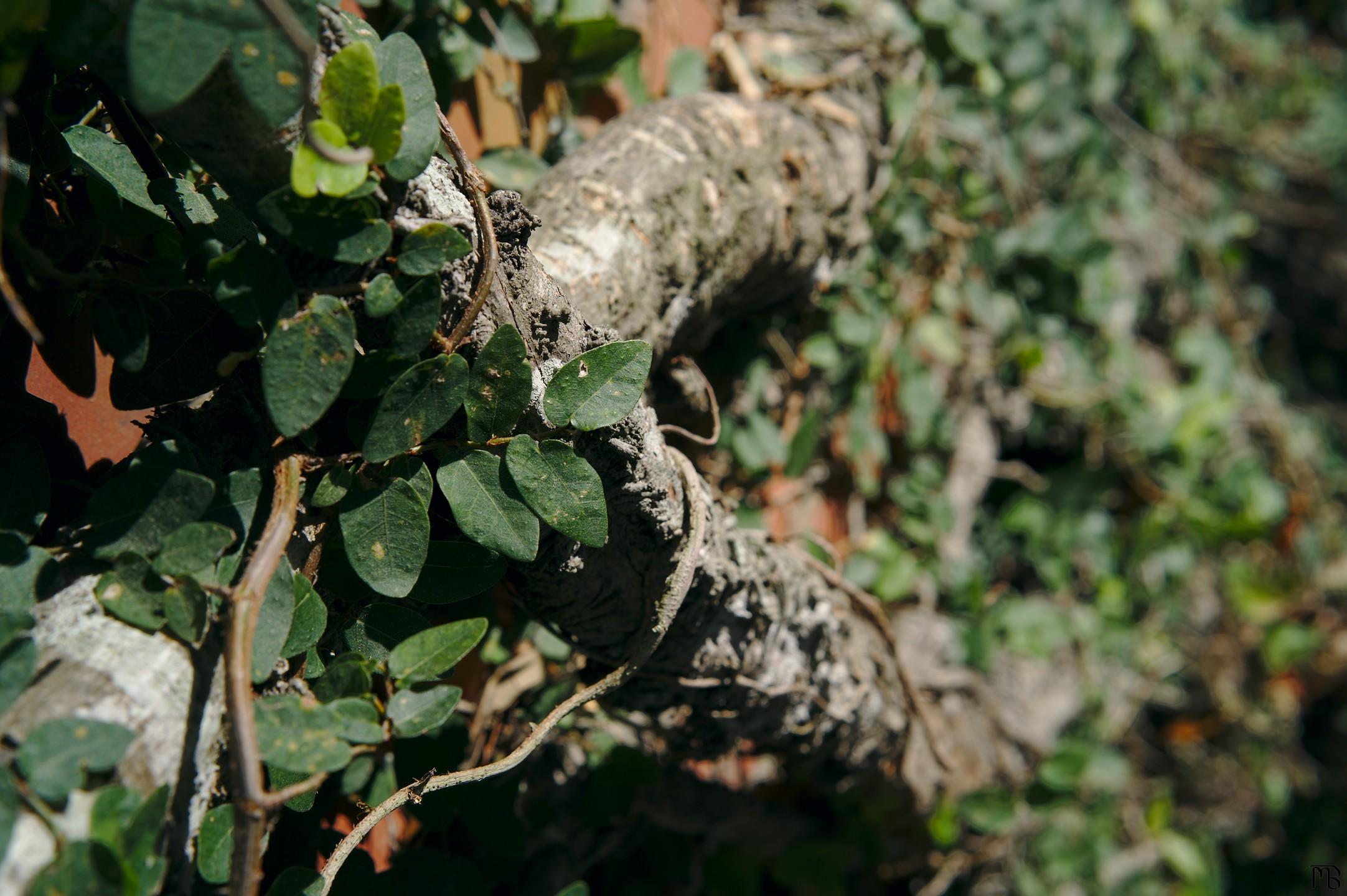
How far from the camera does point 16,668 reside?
39 cm

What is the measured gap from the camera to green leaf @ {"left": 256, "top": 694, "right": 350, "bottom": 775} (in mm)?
441

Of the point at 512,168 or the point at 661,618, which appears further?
the point at 512,168

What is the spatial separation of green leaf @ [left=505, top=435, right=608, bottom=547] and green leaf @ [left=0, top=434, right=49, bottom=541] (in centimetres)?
24

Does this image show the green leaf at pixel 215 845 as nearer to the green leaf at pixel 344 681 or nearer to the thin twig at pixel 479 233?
the green leaf at pixel 344 681

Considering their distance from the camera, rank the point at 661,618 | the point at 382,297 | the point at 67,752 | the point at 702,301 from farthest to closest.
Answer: the point at 702,301 < the point at 661,618 < the point at 382,297 < the point at 67,752

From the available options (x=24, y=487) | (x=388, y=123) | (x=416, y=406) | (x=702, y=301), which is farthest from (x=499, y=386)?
(x=702, y=301)

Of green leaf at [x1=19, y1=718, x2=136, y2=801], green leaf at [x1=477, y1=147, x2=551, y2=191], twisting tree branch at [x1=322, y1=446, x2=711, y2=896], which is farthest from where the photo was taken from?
green leaf at [x1=477, y1=147, x2=551, y2=191]

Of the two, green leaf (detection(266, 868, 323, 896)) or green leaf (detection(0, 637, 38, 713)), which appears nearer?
green leaf (detection(0, 637, 38, 713))

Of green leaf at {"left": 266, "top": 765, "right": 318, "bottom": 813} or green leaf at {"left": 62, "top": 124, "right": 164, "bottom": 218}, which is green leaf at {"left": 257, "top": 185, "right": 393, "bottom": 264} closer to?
green leaf at {"left": 62, "top": 124, "right": 164, "bottom": 218}

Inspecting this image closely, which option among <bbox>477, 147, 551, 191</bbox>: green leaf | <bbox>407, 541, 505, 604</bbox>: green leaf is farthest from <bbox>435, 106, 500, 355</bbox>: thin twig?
<bbox>477, 147, 551, 191</bbox>: green leaf

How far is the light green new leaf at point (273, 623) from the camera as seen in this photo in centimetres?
46

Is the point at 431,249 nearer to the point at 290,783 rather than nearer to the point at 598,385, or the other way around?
the point at 598,385

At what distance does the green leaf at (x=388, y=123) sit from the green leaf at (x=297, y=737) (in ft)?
0.90

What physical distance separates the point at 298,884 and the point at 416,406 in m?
0.27
